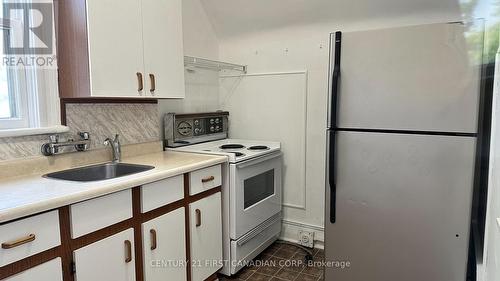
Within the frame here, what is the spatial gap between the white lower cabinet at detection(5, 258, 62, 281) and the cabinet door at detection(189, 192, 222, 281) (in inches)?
30.8

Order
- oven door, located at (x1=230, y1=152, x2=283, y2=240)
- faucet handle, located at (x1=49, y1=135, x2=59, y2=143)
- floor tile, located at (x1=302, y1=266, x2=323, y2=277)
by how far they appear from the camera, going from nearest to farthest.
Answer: faucet handle, located at (x1=49, y1=135, x2=59, y2=143), oven door, located at (x1=230, y1=152, x2=283, y2=240), floor tile, located at (x1=302, y1=266, x2=323, y2=277)

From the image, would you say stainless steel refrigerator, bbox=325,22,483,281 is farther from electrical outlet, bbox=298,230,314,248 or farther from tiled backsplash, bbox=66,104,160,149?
tiled backsplash, bbox=66,104,160,149

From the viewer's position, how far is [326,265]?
7.01 ft

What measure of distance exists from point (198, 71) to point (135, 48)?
0.99 m

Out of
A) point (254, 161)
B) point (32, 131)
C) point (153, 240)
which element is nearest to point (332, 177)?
point (254, 161)

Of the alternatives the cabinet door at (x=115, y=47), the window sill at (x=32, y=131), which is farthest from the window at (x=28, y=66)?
the cabinet door at (x=115, y=47)

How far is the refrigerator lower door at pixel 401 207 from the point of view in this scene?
5.81 feet

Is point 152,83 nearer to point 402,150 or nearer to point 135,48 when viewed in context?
point 135,48

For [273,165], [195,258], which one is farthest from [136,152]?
[273,165]

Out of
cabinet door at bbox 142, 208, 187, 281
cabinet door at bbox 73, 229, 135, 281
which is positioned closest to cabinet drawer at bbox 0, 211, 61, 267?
cabinet door at bbox 73, 229, 135, 281

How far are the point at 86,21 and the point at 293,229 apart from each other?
2.22 meters

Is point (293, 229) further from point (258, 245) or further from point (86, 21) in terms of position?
point (86, 21)

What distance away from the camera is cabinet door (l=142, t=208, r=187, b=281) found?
169 cm

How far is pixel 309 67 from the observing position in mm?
2738
